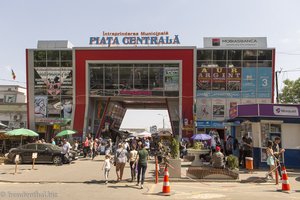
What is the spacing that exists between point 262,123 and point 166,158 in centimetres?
693

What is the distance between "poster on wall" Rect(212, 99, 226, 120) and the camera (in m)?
41.9

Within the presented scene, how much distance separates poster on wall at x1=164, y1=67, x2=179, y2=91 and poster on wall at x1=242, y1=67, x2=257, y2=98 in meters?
7.99

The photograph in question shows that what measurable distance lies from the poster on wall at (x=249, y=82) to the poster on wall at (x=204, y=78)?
13.2 feet

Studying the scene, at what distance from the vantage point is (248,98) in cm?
4147

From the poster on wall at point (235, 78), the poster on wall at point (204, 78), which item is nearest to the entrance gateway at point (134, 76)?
the poster on wall at point (204, 78)

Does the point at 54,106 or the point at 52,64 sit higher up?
the point at 52,64

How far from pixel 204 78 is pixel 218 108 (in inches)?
157

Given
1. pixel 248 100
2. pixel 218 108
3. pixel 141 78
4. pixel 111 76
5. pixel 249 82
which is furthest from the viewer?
pixel 111 76

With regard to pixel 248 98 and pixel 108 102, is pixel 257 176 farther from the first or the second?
pixel 108 102

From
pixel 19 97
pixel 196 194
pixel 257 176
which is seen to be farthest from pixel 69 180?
pixel 19 97

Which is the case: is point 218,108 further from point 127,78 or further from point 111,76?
point 111,76

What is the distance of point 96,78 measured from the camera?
43.7m

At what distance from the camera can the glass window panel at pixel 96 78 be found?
143ft

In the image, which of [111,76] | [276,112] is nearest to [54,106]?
[111,76]
